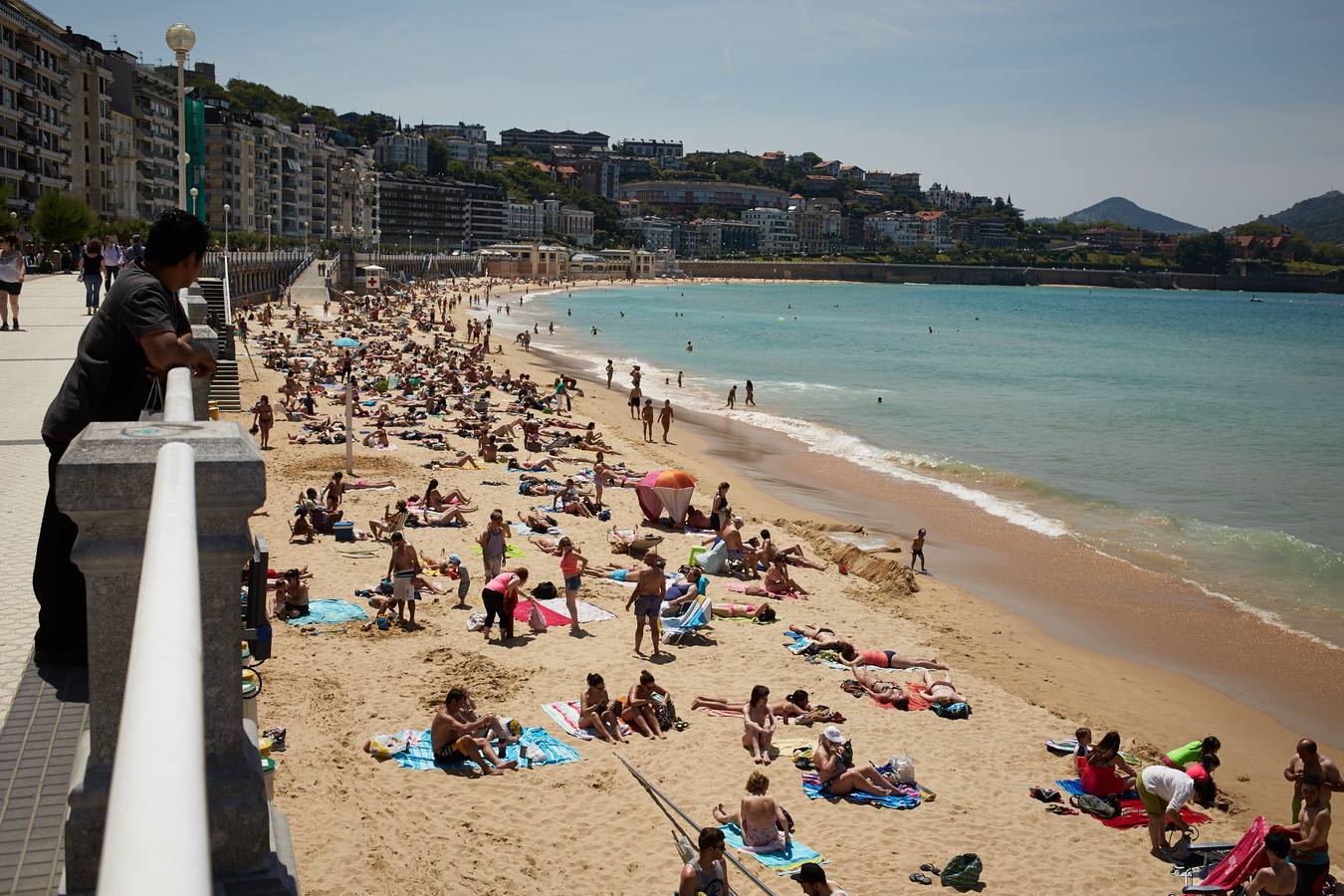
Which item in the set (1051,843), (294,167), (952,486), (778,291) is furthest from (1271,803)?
(778,291)

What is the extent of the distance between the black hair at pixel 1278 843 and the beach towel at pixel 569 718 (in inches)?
194

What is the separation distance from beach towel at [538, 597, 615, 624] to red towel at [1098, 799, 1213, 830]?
583 cm

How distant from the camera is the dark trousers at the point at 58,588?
3578 mm

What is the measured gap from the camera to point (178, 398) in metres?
3.06

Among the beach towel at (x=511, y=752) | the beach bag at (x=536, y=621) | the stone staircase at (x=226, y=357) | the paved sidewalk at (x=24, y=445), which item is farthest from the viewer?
the stone staircase at (x=226, y=357)

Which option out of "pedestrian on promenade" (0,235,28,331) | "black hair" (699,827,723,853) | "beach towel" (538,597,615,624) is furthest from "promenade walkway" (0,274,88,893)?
"pedestrian on promenade" (0,235,28,331)

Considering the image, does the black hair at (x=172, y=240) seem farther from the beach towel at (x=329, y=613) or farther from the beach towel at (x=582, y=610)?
the beach towel at (x=582, y=610)

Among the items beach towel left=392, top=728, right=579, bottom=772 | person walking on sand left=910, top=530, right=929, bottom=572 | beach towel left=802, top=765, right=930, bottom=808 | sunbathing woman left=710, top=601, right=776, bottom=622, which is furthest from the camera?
person walking on sand left=910, top=530, right=929, bottom=572

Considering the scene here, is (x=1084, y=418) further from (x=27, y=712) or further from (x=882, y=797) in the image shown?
(x=27, y=712)

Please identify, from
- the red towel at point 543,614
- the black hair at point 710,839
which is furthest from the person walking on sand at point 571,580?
the black hair at point 710,839

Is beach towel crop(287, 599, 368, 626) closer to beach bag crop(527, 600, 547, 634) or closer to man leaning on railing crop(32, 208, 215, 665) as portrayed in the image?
beach bag crop(527, 600, 547, 634)

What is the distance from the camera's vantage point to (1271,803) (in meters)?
10.3

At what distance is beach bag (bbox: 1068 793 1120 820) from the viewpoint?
31.1 feet

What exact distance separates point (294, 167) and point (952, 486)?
357ft
